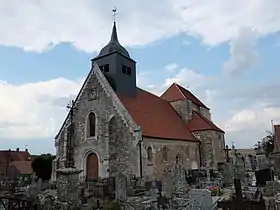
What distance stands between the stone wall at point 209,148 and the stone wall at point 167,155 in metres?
0.60

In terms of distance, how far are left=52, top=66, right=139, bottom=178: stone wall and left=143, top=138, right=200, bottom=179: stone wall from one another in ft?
3.33

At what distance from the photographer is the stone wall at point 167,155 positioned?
20.6m

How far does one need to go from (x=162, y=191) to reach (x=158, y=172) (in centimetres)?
697

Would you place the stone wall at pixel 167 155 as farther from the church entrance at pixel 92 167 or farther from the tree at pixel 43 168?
the tree at pixel 43 168

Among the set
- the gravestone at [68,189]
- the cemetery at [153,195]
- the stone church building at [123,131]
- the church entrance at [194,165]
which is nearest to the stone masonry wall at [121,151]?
the stone church building at [123,131]

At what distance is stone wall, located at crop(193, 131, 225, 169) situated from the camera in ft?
86.8

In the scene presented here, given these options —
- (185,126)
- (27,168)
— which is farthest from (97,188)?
(27,168)

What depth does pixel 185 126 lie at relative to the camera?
27.8 meters

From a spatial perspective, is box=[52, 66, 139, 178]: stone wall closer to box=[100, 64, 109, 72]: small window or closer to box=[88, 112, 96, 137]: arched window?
box=[88, 112, 96, 137]: arched window

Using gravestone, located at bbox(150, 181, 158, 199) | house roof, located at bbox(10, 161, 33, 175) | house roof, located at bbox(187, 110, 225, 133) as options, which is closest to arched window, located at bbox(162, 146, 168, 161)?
house roof, located at bbox(187, 110, 225, 133)

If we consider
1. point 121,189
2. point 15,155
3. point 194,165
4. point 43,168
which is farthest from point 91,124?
point 15,155

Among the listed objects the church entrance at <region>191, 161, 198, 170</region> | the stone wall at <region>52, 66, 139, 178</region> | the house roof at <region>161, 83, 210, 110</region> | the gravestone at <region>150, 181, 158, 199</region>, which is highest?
the house roof at <region>161, 83, 210, 110</region>

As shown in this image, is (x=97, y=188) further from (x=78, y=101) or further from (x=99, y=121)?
(x=78, y=101)

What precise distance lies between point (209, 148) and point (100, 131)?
9.97 metres
